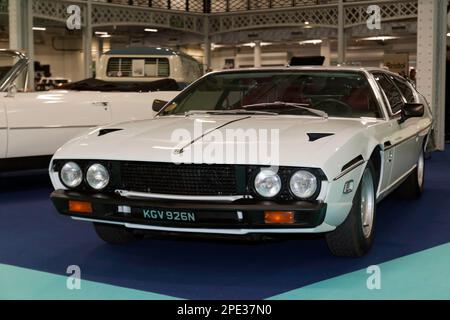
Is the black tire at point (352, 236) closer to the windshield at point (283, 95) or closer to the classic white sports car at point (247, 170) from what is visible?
the classic white sports car at point (247, 170)

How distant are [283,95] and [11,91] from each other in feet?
10.8

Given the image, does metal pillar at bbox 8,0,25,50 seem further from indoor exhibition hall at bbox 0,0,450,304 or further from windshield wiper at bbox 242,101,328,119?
windshield wiper at bbox 242,101,328,119

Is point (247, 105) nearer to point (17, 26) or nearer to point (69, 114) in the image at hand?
point (69, 114)

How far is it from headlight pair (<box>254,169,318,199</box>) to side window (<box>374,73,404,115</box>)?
1.81 m

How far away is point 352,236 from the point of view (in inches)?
165

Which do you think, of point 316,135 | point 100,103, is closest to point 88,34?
point 100,103

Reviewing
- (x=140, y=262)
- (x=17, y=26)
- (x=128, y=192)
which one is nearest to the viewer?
(x=128, y=192)

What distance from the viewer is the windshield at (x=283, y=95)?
4.94m

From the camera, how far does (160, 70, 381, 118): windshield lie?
16.2 feet
